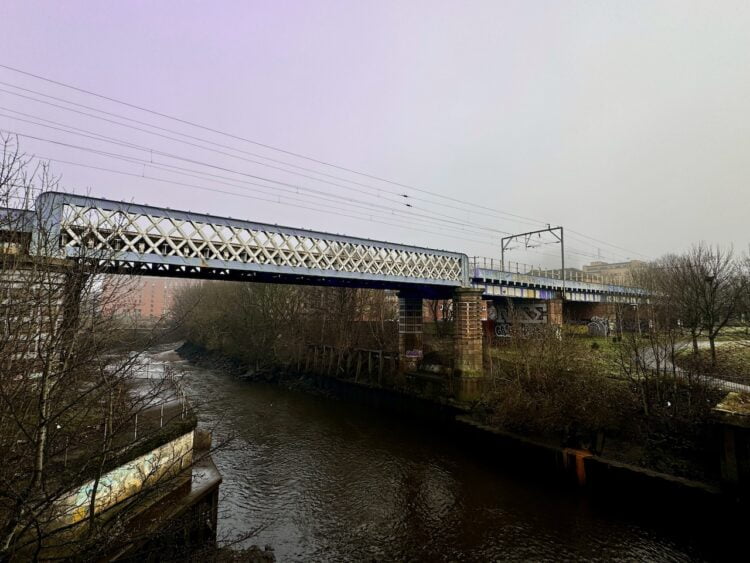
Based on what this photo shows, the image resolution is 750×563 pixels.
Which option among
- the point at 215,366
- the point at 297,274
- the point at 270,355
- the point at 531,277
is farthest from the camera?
the point at 215,366

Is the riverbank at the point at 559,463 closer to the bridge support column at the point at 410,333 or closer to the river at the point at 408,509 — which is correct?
the river at the point at 408,509

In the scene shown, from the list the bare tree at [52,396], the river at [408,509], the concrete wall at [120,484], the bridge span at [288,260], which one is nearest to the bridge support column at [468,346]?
the bridge span at [288,260]

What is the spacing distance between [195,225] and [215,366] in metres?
31.2

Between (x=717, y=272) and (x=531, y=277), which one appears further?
(x=531, y=277)

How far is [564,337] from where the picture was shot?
2006 centimetres

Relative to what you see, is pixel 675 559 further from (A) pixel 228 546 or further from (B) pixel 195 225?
(B) pixel 195 225

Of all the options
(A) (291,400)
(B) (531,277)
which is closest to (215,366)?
(A) (291,400)

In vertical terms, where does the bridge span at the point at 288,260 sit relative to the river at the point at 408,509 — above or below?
above

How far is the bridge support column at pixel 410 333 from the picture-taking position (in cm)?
2877

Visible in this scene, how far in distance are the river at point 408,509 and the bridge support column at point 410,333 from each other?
10.3 metres

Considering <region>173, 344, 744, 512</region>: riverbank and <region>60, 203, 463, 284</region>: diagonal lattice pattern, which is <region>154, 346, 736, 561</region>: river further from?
<region>60, 203, 463, 284</region>: diagonal lattice pattern

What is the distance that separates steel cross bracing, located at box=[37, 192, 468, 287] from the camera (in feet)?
41.4

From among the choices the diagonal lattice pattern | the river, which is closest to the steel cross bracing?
the diagonal lattice pattern

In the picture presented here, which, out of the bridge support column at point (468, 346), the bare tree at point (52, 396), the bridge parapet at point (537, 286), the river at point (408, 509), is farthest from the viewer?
the bridge parapet at point (537, 286)
